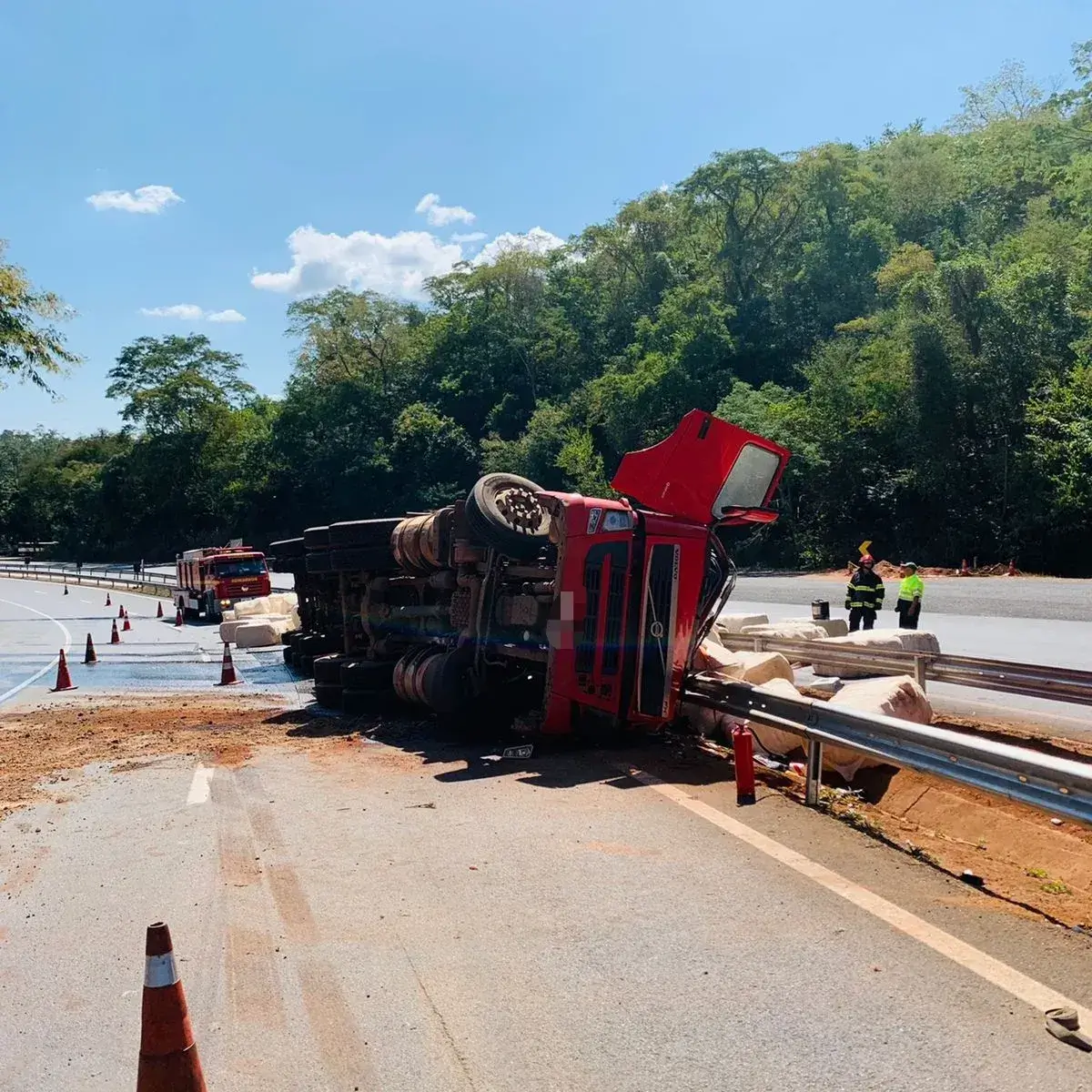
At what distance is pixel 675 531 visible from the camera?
319 inches

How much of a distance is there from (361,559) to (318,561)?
1.16m

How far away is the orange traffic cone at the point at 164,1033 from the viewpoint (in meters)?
2.92

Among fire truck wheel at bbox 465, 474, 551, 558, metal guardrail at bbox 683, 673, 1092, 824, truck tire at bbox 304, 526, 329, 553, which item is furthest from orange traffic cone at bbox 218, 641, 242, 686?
metal guardrail at bbox 683, 673, 1092, 824

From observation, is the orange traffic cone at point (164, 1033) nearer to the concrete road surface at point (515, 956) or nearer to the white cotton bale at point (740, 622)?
the concrete road surface at point (515, 956)

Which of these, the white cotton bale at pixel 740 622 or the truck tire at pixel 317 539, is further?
the white cotton bale at pixel 740 622

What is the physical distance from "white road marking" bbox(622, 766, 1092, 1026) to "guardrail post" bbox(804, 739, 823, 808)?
0.64 m

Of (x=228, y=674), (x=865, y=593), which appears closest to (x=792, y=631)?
(x=865, y=593)

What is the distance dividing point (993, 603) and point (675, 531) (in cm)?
1735

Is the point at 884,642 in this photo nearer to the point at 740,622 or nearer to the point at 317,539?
the point at 740,622

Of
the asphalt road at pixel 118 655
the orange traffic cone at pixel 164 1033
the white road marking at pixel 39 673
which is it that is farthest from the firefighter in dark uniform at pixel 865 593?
the orange traffic cone at pixel 164 1033

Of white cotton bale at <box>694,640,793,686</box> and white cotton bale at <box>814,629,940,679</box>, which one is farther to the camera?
white cotton bale at <box>814,629,940,679</box>

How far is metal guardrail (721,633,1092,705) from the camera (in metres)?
7.68

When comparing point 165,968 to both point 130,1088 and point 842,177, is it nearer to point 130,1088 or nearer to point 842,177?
point 130,1088

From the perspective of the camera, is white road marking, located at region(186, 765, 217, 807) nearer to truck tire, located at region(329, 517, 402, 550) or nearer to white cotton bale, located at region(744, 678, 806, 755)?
truck tire, located at region(329, 517, 402, 550)
